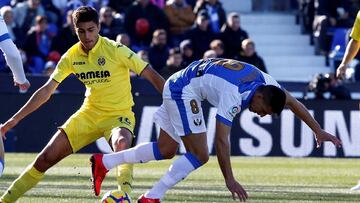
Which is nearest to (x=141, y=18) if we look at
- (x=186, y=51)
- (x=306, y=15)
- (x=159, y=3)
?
(x=159, y=3)

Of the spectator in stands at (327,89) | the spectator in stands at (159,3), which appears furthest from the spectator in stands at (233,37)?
the spectator in stands at (327,89)

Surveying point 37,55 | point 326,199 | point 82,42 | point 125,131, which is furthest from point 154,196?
point 37,55

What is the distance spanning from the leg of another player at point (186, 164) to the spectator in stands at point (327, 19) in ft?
52.3

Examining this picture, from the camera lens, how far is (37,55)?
76.2ft

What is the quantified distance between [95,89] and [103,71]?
0.70 feet

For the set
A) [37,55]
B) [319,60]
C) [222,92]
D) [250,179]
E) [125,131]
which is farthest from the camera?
[319,60]

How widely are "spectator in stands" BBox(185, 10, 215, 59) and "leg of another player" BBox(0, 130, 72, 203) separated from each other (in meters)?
13.1

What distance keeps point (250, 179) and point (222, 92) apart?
5658 mm

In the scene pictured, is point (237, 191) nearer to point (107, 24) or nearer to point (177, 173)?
point (177, 173)

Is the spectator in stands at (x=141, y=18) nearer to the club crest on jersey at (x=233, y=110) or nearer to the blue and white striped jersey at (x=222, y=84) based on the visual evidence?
the blue and white striped jersey at (x=222, y=84)

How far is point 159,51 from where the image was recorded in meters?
23.2

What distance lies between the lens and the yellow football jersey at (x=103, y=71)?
11.2m

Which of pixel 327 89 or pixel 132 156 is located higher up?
pixel 132 156

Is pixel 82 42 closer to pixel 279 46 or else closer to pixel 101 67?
pixel 101 67
